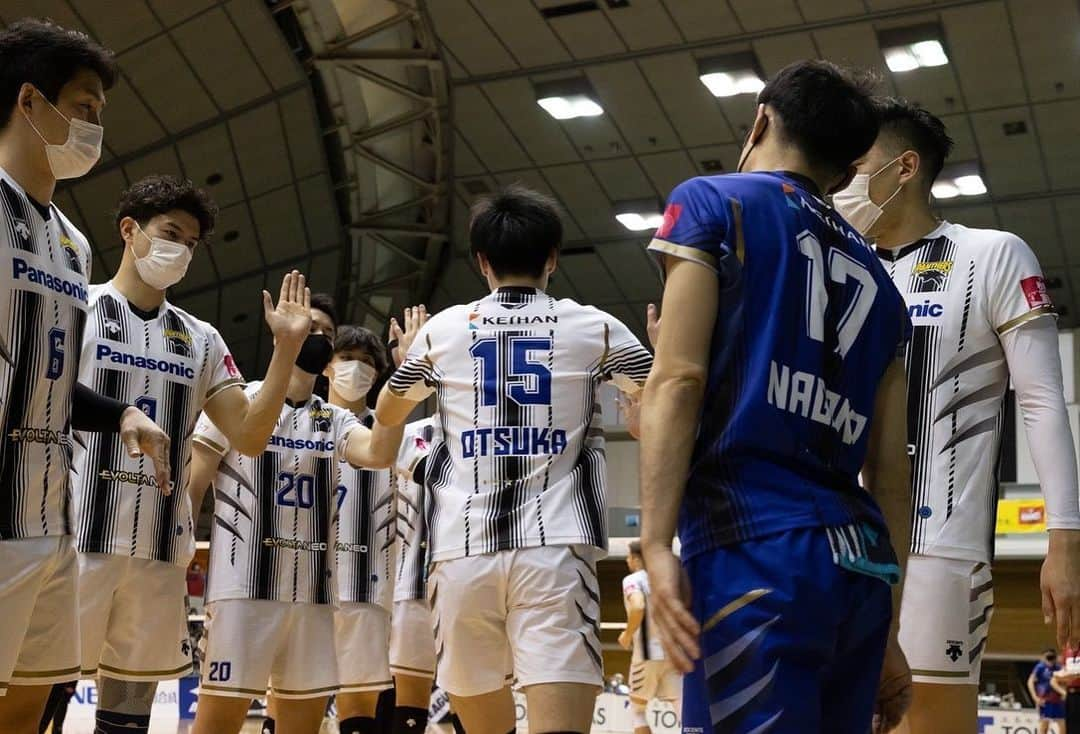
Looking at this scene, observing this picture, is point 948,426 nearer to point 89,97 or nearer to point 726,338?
point 726,338

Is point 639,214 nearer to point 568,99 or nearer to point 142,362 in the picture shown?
point 568,99

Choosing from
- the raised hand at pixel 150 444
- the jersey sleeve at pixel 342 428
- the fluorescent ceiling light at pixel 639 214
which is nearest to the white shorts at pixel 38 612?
the raised hand at pixel 150 444

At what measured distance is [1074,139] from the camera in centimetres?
1934

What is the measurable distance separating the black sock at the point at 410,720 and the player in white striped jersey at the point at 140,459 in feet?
9.39

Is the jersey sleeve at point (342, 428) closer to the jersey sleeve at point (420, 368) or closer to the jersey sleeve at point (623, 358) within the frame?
the jersey sleeve at point (420, 368)

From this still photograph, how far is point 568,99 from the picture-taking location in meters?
19.8

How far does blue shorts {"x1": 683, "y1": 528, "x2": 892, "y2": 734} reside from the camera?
237cm

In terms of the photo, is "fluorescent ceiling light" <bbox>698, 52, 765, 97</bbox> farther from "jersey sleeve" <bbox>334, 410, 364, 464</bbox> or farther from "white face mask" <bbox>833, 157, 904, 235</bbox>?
"white face mask" <bbox>833, 157, 904, 235</bbox>

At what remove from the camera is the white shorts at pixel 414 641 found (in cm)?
867

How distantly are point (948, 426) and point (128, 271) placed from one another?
362 centimetres

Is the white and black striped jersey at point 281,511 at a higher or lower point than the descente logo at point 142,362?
lower

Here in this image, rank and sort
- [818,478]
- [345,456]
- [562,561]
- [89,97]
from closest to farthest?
[818,478]
[89,97]
[562,561]
[345,456]

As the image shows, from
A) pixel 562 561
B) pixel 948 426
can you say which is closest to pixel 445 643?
pixel 562 561

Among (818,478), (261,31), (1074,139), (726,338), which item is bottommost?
(818,478)
